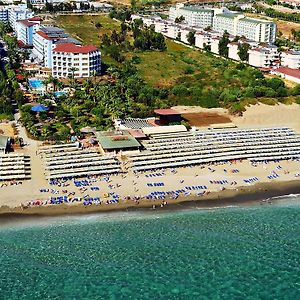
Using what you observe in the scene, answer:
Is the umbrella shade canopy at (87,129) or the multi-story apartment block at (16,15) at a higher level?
the multi-story apartment block at (16,15)

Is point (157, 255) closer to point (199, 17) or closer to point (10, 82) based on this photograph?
point (10, 82)

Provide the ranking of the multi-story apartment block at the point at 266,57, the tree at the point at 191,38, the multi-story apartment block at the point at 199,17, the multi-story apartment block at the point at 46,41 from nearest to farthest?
1. the multi-story apartment block at the point at 46,41
2. the multi-story apartment block at the point at 266,57
3. the tree at the point at 191,38
4. the multi-story apartment block at the point at 199,17

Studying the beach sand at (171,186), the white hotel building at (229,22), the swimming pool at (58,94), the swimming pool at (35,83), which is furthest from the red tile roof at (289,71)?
the swimming pool at (35,83)

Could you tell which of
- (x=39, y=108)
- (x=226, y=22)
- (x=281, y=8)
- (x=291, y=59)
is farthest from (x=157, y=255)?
(x=281, y=8)

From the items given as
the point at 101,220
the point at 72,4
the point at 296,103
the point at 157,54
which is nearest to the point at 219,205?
the point at 101,220

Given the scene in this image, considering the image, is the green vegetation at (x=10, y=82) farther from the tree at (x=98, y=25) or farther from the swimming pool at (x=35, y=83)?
the tree at (x=98, y=25)

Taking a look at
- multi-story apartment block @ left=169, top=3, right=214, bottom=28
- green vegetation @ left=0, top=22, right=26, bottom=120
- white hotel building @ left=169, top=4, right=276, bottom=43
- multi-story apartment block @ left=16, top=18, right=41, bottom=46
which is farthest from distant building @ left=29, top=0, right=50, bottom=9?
multi-story apartment block @ left=169, top=3, right=214, bottom=28

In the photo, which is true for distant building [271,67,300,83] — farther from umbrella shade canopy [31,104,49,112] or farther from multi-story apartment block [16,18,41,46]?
multi-story apartment block [16,18,41,46]
